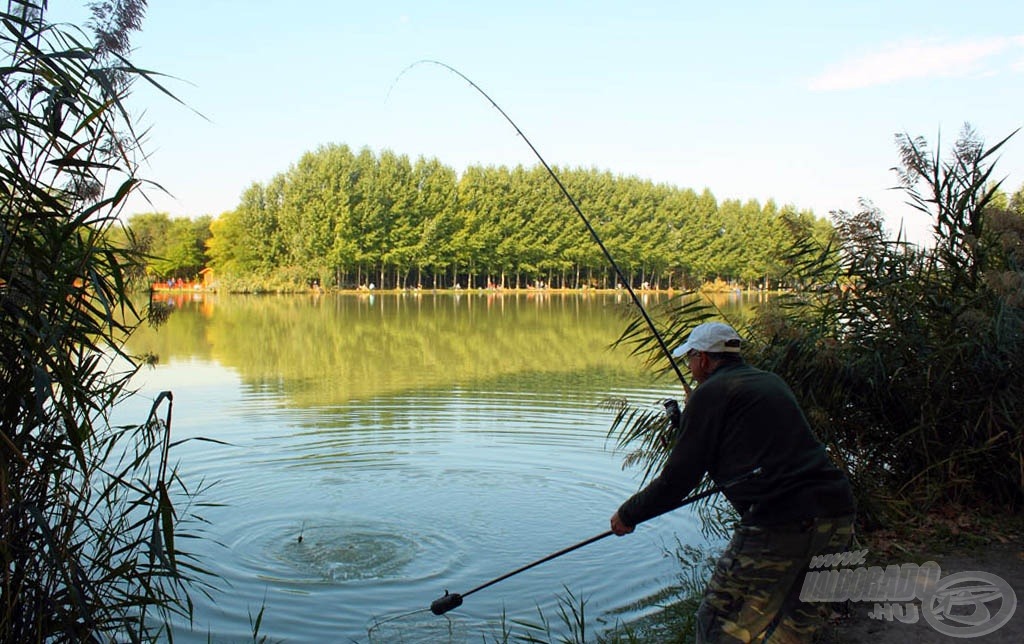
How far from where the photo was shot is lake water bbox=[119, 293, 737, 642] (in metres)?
6.85

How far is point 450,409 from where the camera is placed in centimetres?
1580

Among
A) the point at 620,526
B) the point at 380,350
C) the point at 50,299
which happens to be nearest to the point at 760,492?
the point at 620,526

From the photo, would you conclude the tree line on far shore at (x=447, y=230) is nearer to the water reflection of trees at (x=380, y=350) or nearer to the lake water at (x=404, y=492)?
the water reflection of trees at (x=380, y=350)

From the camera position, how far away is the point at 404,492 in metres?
10.4

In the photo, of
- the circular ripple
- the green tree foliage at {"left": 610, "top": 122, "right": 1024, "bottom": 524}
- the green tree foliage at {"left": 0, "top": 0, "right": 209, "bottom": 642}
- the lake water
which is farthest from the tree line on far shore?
the green tree foliage at {"left": 0, "top": 0, "right": 209, "bottom": 642}

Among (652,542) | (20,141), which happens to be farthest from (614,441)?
(20,141)

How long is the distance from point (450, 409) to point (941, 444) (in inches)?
389

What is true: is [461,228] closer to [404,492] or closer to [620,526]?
[404,492]

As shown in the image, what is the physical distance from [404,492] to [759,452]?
7.19 metres

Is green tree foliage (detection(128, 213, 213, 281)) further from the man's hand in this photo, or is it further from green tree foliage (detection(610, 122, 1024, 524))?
the man's hand

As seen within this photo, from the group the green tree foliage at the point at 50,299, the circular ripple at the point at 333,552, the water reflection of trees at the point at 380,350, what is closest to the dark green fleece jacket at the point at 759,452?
the green tree foliage at the point at 50,299

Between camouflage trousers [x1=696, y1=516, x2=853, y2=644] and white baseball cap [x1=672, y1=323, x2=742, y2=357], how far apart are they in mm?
783

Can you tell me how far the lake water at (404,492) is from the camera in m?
6.85

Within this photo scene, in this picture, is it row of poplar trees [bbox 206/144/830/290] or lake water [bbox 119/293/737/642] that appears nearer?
lake water [bbox 119/293/737/642]
